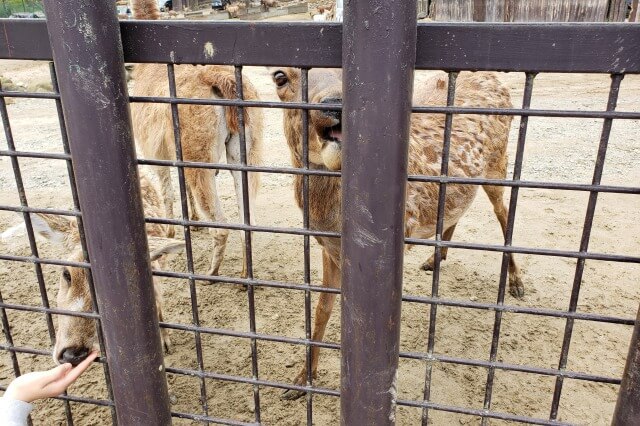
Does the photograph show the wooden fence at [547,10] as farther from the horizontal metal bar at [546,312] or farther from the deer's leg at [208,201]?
the horizontal metal bar at [546,312]

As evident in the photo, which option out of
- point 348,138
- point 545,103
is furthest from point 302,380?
point 545,103

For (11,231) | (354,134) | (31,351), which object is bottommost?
(11,231)

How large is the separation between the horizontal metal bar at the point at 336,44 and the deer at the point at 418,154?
689mm

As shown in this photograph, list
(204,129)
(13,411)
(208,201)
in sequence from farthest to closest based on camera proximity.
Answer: (208,201) → (204,129) → (13,411)

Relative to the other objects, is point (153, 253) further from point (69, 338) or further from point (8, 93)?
point (8, 93)

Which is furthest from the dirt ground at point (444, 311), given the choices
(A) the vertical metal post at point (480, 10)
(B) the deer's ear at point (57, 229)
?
(A) the vertical metal post at point (480, 10)

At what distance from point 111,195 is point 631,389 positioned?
6.01 ft

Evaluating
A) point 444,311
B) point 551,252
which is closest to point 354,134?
point 551,252

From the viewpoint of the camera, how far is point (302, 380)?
3533 mm

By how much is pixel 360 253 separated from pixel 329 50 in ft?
2.13

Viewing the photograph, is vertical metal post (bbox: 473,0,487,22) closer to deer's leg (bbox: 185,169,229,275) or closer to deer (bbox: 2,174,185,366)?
deer's leg (bbox: 185,169,229,275)

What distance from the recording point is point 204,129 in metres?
4.75

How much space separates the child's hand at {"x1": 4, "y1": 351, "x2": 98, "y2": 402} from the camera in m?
1.97

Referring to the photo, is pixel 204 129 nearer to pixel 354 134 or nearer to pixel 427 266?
pixel 427 266
